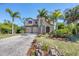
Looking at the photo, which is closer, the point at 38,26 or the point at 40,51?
the point at 40,51

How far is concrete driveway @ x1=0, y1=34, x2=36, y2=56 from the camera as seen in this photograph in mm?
5215

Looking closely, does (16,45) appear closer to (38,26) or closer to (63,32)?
(38,26)

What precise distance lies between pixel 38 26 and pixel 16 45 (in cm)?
36

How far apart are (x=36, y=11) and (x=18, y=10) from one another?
223mm

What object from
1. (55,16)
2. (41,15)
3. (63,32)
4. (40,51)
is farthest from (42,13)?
(40,51)

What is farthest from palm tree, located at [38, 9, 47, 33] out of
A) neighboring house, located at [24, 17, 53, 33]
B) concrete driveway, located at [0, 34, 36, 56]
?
concrete driveway, located at [0, 34, 36, 56]

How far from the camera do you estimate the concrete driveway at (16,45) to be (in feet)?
17.1

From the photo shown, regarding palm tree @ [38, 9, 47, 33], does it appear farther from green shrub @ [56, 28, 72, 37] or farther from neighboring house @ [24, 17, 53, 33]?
green shrub @ [56, 28, 72, 37]

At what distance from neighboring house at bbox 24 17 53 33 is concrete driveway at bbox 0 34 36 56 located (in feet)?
0.25

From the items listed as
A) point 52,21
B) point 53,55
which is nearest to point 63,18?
point 52,21

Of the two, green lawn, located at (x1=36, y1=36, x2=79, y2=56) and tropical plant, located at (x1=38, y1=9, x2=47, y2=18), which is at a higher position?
tropical plant, located at (x1=38, y1=9, x2=47, y2=18)

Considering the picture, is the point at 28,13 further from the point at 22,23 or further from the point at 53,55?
the point at 53,55

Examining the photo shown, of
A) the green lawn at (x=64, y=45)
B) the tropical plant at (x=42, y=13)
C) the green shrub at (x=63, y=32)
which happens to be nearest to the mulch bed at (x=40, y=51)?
the green lawn at (x=64, y=45)

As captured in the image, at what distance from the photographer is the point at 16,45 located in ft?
17.3
